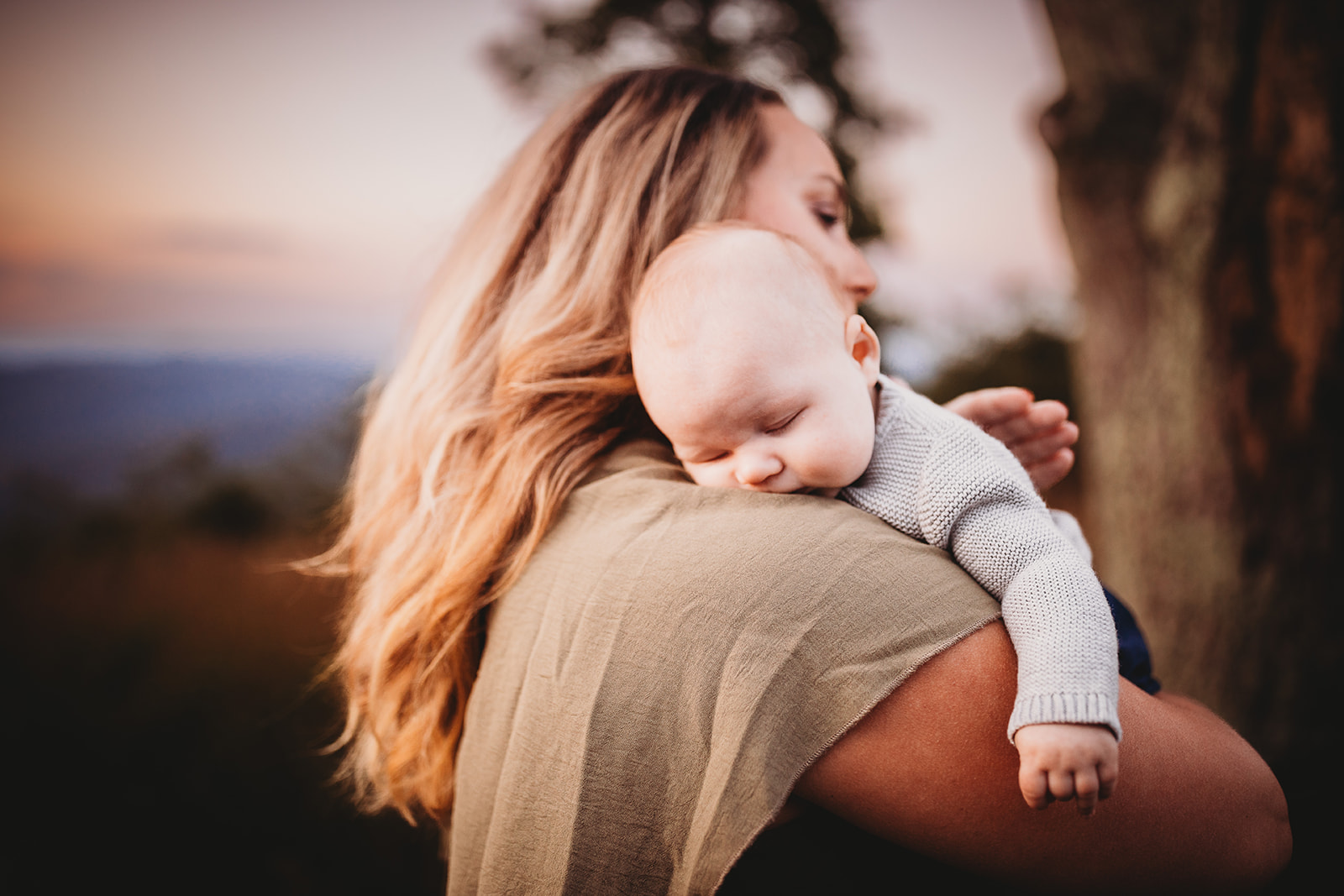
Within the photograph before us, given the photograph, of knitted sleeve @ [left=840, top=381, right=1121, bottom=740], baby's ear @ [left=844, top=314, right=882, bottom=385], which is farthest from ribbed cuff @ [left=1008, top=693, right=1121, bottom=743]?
baby's ear @ [left=844, top=314, right=882, bottom=385]

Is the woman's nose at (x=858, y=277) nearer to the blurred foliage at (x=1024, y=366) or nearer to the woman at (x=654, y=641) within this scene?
the woman at (x=654, y=641)

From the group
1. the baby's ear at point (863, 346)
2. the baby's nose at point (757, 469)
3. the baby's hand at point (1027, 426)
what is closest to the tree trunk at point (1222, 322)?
the baby's hand at point (1027, 426)

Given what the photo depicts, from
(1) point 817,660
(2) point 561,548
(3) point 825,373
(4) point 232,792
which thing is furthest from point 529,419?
(4) point 232,792

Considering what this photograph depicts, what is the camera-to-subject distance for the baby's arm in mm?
919

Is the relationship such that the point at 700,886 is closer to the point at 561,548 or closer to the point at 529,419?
the point at 561,548

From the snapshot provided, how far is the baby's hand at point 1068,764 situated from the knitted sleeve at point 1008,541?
0.06 feet

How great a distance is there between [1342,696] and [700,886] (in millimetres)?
2946

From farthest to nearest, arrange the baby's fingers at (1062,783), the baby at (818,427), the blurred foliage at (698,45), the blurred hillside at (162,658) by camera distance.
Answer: the blurred foliage at (698,45)
the blurred hillside at (162,658)
the baby at (818,427)
the baby's fingers at (1062,783)

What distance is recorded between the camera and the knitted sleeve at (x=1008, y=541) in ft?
3.08

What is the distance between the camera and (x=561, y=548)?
4.05ft

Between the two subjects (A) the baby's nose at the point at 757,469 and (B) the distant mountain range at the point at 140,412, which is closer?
(A) the baby's nose at the point at 757,469

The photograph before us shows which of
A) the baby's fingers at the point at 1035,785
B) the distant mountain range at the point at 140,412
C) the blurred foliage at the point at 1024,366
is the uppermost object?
the baby's fingers at the point at 1035,785

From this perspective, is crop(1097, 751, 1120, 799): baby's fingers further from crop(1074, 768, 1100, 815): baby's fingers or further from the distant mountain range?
the distant mountain range

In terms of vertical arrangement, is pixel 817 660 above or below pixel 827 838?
above
